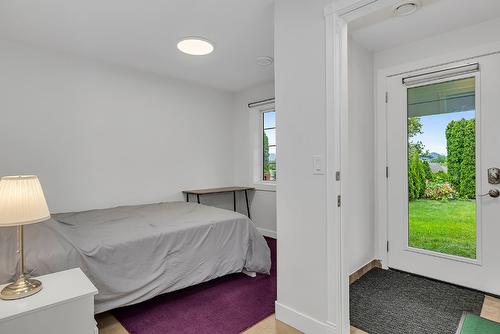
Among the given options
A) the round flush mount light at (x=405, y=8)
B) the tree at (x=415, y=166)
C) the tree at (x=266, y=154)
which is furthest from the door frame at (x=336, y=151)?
the tree at (x=266, y=154)

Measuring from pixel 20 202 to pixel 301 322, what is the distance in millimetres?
1782

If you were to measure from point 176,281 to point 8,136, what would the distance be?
221 cm

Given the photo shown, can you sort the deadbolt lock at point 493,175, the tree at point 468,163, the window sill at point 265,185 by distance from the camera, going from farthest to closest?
the window sill at point 265,185, the tree at point 468,163, the deadbolt lock at point 493,175

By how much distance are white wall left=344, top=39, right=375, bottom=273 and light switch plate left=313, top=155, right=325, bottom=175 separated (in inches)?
35.8

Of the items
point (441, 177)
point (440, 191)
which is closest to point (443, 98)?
point (441, 177)

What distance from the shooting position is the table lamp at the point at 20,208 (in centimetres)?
130

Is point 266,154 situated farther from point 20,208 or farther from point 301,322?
point 20,208

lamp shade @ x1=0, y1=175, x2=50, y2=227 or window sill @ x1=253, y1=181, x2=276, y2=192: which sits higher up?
lamp shade @ x1=0, y1=175, x2=50, y2=227

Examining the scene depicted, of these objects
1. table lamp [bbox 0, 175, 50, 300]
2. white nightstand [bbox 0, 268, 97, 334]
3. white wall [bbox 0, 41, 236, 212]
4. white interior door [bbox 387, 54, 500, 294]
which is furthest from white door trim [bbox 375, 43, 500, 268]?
table lamp [bbox 0, 175, 50, 300]

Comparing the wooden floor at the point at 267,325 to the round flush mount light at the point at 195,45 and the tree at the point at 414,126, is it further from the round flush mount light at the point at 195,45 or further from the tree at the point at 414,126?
the round flush mount light at the point at 195,45

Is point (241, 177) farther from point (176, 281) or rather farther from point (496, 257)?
point (496, 257)

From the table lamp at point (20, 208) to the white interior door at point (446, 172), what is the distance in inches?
116

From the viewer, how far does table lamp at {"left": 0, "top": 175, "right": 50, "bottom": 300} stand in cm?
130

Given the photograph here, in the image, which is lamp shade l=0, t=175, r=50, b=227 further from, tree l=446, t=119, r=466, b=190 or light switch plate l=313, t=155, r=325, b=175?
tree l=446, t=119, r=466, b=190
